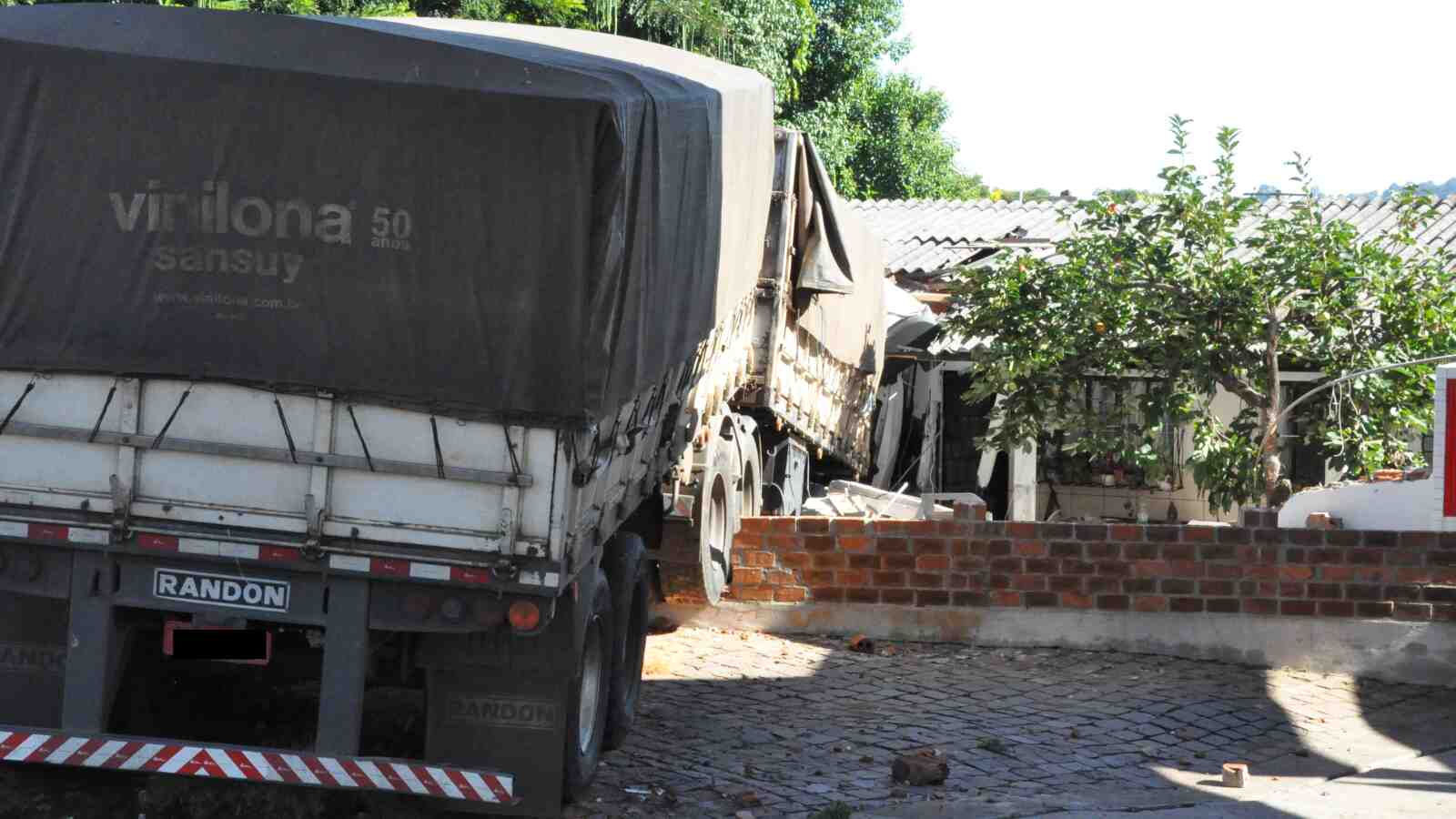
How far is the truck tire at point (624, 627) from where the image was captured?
7223 mm

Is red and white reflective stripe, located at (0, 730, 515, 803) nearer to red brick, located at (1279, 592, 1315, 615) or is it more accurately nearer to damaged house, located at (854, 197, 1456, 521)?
red brick, located at (1279, 592, 1315, 615)

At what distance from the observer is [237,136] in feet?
18.1

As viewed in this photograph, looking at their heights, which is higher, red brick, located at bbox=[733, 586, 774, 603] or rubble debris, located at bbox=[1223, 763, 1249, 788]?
red brick, located at bbox=[733, 586, 774, 603]

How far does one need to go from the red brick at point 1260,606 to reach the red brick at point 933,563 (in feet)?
6.16

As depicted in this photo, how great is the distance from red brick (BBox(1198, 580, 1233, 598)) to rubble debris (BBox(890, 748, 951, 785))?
11.2ft

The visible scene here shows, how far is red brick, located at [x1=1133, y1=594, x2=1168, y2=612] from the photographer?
32.8ft

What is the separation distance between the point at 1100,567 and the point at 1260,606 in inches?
39.8

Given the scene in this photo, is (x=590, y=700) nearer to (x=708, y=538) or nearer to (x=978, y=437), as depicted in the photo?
(x=708, y=538)

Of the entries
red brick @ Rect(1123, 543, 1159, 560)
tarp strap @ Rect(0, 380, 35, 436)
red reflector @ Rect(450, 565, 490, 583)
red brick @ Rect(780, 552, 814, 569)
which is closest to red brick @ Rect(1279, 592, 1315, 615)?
red brick @ Rect(1123, 543, 1159, 560)

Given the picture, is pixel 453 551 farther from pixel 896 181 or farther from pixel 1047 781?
pixel 896 181

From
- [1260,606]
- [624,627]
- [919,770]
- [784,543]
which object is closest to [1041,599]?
[1260,606]

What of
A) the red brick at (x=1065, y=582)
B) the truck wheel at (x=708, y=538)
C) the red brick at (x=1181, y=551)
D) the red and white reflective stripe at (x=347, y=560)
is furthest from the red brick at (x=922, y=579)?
the red and white reflective stripe at (x=347, y=560)

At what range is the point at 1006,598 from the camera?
400 inches

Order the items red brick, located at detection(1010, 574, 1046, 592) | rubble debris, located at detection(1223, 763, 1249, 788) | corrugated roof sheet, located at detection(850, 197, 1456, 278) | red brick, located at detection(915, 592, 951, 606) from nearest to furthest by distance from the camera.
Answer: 1. rubble debris, located at detection(1223, 763, 1249, 788)
2. red brick, located at detection(1010, 574, 1046, 592)
3. red brick, located at detection(915, 592, 951, 606)
4. corrugated roof sheet, located at detection(850, 197, 1456, 278)
